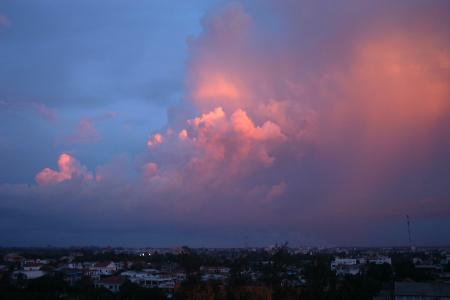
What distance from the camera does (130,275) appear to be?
68.4 metres

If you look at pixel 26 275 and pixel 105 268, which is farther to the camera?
pixel 105 268

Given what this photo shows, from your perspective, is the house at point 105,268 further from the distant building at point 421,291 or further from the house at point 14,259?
the distant building at point 421,291

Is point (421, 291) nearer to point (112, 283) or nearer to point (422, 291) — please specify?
point (422, 291)

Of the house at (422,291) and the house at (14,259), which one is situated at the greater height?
the house at (14,259)

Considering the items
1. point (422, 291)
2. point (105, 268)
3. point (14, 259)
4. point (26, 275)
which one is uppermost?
point (14, 259)

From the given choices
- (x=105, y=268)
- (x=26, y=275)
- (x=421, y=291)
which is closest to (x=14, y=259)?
(x=105, y=268)

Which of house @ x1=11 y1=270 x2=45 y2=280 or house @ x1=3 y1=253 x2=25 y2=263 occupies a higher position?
house @ x1=3 y1=253 x2=25 y2=263

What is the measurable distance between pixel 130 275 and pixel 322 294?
35.5m

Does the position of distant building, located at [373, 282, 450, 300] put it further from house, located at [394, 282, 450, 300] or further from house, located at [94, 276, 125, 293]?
house, located at [94, 276, 125, 293]

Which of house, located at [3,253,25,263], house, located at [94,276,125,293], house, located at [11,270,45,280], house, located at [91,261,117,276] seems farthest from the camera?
house, located at [3,253,25,263]

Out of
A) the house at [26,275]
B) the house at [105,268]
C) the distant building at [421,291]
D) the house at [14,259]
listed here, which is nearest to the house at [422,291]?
the distant building at [421,291]

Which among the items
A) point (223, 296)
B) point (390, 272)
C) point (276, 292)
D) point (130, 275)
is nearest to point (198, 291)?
point (223, 296)

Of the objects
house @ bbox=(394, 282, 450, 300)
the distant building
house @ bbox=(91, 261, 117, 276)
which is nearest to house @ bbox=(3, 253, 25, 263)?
house @ bbox=(91, 261, 117, 276)

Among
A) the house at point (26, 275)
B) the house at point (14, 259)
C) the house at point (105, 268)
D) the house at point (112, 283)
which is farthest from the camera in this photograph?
the house at point (14, 259)
